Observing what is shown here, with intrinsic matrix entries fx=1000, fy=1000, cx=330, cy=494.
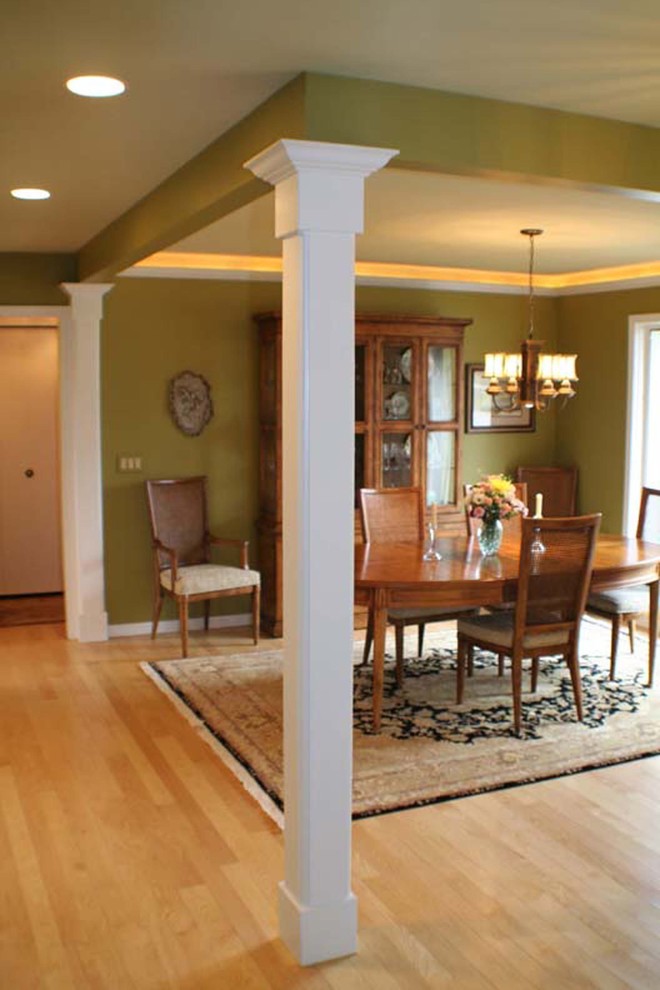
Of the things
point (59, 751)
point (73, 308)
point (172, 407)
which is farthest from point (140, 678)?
point (73, 308)

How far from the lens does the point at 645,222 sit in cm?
506

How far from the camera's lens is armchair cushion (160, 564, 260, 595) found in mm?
6051

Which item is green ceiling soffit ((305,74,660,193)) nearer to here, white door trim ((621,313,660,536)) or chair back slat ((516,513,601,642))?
chair back slat ((516,513,601,642))

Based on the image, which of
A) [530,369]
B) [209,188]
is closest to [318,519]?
[209,188]

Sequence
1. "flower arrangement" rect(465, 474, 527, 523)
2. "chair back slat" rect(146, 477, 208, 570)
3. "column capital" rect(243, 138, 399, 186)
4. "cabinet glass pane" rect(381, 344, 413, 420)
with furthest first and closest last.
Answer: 1. "cabinet glass pane" rect(381, 344, 413, 420)
2. "chair back slat" rect(146, 477, 208, 570)
3. "flower arrangement" rect(465, 474, 527, 523)
4. "column capital" rect(243, 138, 399, 186)

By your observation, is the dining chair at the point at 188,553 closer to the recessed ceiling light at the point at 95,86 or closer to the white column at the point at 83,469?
the white column at the point at 83,469

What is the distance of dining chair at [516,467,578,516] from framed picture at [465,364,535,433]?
351 millimetres

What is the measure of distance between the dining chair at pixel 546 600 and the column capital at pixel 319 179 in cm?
222

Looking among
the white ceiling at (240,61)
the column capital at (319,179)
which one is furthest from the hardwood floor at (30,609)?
the column capital at (319,179)

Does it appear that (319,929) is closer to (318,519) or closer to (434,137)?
(318,519)

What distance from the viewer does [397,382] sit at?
6.86 metres

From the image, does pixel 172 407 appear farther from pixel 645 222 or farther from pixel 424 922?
pixel 424 922

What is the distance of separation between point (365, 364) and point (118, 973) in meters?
4.56

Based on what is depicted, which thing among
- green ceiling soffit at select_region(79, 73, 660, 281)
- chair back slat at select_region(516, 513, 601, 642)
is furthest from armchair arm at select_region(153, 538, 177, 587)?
green ceiling soffit at select_region(79, 73, 660, 281)
